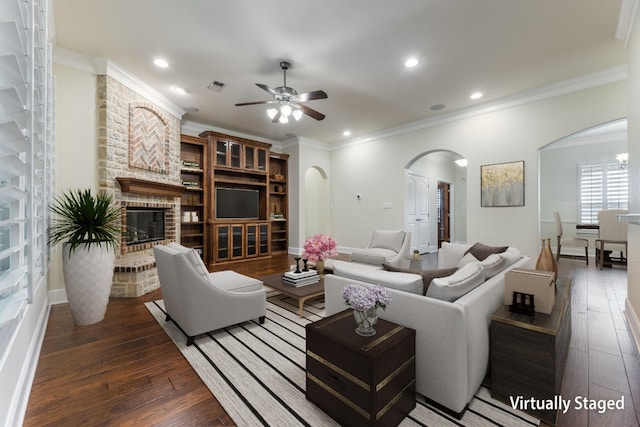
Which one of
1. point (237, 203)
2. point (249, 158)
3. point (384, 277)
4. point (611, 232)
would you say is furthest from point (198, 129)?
point (611, 232)

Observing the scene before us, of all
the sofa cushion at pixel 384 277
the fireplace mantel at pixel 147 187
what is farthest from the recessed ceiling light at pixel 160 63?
the sofa cushion at pixel 384 277

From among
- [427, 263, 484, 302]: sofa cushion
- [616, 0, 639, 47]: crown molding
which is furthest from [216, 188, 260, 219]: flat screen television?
[616, 0, 639, 47]: crown molding

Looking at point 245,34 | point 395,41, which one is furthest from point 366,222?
point 245,34

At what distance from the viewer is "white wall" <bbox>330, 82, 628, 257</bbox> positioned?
4047 mm

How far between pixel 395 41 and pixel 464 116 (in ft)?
9.11

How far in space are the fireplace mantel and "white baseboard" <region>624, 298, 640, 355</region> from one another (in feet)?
18.1

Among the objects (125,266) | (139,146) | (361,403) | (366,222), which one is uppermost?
(139,146)

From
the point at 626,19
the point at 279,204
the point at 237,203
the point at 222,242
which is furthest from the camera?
the point at 279,204

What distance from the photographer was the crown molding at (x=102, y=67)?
10.9 ft

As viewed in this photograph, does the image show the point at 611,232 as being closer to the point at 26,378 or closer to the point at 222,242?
the point at 222,242

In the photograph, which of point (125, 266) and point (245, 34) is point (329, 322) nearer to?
point (245, 34)

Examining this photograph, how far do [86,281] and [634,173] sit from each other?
5019 millimetres

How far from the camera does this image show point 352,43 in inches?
123

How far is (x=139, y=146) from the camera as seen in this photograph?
4.10 m
